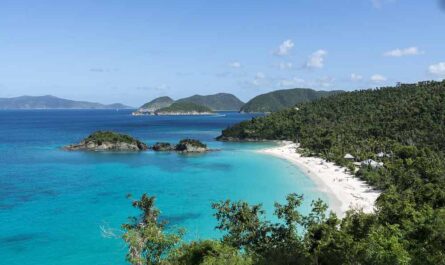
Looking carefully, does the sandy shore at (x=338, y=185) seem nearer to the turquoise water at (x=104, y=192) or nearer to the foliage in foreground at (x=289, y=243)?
the turquoise water at (x=104, y=192)

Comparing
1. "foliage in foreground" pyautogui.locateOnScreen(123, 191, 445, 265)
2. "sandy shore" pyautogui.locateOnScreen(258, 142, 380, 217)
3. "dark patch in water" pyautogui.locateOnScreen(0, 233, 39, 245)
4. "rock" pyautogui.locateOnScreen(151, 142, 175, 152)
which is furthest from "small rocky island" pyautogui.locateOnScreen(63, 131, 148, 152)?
"foliage in foreground" pyautogui.locateOnScreen(123, 191, 445, 265)

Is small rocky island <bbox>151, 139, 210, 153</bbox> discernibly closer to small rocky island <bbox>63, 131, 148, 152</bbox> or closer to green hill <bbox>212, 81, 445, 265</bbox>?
small rocky island <bbox>63, 131, 148, 152</bbox>

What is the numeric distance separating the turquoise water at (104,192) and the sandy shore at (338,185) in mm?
2545

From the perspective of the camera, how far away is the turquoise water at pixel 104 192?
40500 mm

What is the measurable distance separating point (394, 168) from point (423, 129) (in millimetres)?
38638

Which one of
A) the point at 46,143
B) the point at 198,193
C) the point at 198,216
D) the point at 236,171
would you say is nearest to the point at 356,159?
the point at 236,171

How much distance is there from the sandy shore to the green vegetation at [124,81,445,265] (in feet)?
7.95

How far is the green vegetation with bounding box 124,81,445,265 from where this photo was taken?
75.5 feet

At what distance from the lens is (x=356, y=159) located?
88.4 meters

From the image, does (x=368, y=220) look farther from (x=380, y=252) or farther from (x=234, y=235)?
(x=380, y=252)

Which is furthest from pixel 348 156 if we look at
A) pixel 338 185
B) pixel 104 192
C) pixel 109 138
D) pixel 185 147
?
pixel 109 138

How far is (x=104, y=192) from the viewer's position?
64125 millimetres

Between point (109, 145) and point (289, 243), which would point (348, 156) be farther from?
point (289, 243)

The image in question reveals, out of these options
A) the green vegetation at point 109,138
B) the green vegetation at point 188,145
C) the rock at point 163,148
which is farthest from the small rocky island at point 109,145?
the green vegetation at point 188,145
